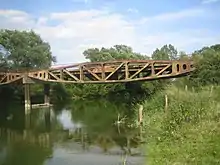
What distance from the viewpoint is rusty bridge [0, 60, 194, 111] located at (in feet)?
121

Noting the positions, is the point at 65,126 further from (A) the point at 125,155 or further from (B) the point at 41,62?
(B) the point at 41,62

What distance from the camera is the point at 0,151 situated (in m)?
19.5

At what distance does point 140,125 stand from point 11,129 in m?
9.89

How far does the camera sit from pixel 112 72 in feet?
132

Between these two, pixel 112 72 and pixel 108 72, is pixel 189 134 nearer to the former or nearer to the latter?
pixel 112 72

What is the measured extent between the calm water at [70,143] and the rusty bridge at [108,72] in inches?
365

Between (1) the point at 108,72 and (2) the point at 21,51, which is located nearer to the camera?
(1) the point at 108,72

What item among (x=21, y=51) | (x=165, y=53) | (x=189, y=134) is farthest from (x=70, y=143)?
(x=165, y=53)

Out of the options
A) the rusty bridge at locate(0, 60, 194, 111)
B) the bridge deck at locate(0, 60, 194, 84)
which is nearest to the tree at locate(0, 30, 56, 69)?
the rusty bridge at locate(0, 60, 194, 111)

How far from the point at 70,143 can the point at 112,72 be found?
19.8m

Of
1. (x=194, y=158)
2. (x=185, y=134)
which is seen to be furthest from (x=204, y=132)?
(x=194, y=158)

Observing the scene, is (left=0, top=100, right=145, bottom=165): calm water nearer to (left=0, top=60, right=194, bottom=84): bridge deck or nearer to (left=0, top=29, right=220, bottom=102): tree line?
(left=0, top=60, right=194, bottom=84): bridge deck

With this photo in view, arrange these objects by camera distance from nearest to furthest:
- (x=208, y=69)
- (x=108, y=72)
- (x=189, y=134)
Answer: (x=189, y=134) → (x=208, y=69) → (x=108, y=72)

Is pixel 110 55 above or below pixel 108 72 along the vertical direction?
above
